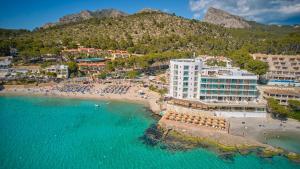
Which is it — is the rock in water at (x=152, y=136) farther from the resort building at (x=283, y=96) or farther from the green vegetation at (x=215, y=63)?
the green vegetation at (x=215, y=63)

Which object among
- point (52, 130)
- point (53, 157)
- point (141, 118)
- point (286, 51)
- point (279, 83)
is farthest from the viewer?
point (286, 51)

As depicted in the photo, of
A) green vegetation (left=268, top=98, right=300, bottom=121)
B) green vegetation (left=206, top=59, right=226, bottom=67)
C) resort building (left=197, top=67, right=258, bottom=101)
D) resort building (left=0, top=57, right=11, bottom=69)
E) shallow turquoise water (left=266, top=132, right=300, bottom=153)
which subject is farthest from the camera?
resort building (left=0, top=57, right=11, bottom=69)

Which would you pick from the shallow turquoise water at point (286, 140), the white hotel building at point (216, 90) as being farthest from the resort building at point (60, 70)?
the shallow turquoise water at point (286, 140)

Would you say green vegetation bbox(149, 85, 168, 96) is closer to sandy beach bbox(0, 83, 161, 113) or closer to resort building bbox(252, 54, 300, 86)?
sandy beach bbox(0, 83, 161, 113)

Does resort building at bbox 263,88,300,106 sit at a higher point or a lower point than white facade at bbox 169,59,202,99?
lower

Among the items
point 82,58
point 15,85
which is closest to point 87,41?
point 82,58

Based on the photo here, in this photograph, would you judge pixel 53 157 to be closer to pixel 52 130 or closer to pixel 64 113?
pixel 52 130

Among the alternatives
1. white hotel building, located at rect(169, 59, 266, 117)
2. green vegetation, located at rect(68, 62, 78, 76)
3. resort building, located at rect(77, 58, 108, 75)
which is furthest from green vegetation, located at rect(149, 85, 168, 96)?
green vegetation, located at rect(68, 62, 78, 76)
